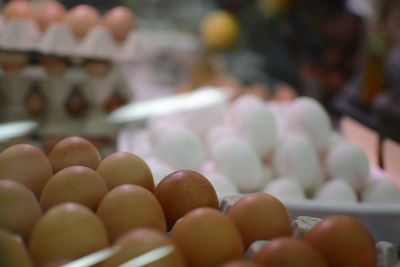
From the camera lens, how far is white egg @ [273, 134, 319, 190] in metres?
1.43

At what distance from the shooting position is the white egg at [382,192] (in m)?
1.39

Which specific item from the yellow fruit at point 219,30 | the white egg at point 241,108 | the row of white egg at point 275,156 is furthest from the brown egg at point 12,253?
the yellow fruit at point 219,30

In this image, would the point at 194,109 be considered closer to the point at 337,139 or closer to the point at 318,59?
the point at 337,139

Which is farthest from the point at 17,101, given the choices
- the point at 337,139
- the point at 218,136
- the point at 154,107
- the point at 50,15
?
the point at 337,139

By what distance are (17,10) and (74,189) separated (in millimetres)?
940

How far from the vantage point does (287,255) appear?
2.24 feet

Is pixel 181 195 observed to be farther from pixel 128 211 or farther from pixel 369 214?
pixel 369 214

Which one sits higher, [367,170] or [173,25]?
[173,25]

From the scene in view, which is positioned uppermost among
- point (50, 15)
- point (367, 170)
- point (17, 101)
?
point (50, 15)

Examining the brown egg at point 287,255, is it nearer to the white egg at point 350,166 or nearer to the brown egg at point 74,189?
the brown egg at point 74,189

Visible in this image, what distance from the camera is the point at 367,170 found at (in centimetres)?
146

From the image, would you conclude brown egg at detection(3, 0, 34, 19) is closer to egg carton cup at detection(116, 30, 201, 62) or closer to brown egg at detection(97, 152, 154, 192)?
egg carton cup at detection(116, 30, 201, 62)

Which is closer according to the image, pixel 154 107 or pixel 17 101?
pixel 17 101

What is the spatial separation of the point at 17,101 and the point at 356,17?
1.27 m
